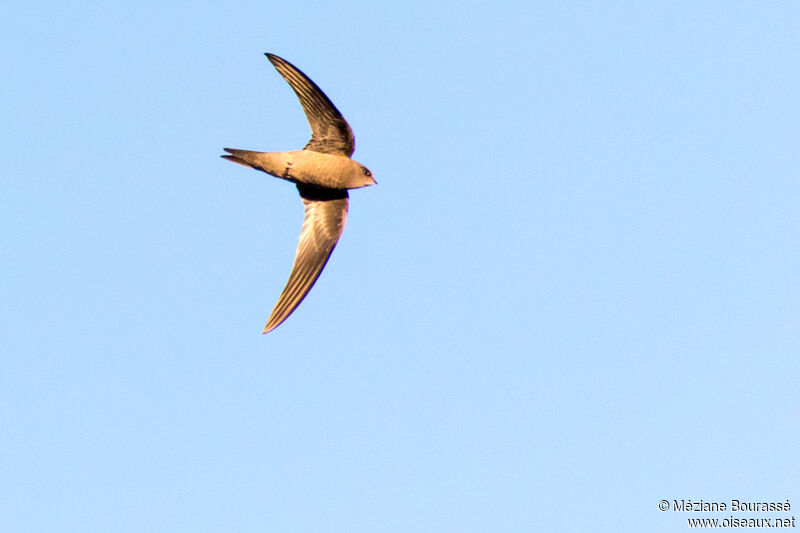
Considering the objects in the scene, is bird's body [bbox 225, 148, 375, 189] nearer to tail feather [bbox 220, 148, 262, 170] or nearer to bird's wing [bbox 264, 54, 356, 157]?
tail feather [bbox 220, 148, 262, 170]

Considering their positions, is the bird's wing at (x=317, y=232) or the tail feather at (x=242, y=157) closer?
the tail feather at (x=242, y=157)

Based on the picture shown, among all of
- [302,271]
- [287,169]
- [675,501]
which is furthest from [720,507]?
[287,169]

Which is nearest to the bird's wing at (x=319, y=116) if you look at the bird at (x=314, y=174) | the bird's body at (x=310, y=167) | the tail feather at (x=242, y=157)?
the bird at (x=314, y=174)

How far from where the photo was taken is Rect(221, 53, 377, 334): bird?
1803 cm

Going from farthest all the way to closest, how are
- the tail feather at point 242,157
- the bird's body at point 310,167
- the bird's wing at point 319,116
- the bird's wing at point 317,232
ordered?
1. the bird's wing at point 317,232
2. the bird's wing at point 319,116
3. the bird's body at point 310,167
4. the tail feather at point 242,157

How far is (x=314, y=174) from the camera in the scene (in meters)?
18.4

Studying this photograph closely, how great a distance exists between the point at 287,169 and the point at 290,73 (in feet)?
5.02

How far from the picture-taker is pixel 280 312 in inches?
744

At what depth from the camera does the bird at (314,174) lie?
59.2ft

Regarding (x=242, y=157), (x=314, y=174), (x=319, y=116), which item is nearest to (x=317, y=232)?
(x=314, y=174)

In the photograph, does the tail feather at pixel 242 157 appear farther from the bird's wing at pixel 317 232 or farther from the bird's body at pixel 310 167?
the bird's wing at pixel 317 232

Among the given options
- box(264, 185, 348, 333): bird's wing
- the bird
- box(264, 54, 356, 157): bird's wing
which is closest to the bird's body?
the bird

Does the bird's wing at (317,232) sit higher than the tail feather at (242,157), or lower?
lower

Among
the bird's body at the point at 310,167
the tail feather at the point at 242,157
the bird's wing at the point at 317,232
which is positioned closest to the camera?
the tail feather at the point at 242,157
